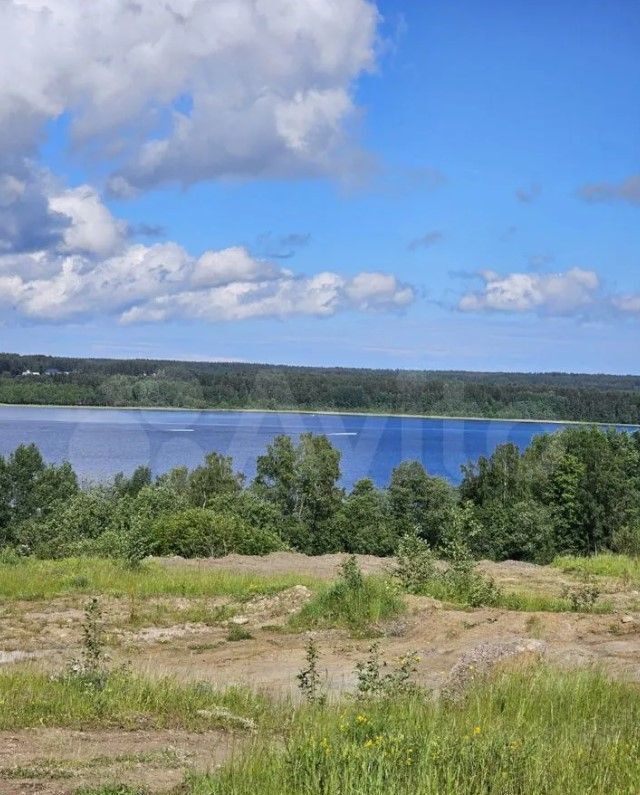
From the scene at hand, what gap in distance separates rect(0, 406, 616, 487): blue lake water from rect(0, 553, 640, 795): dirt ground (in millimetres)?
46129

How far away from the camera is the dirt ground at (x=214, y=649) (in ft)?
20.3

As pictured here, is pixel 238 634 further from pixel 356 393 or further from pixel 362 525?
pixel 356 393

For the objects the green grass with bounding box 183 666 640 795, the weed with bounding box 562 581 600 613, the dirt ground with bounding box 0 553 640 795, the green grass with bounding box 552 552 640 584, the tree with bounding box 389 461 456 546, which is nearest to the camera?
the green grass with bounding box 183 666 640 795

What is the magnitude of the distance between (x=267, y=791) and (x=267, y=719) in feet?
7.90

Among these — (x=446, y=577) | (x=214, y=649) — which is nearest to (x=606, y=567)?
(x=446, y=577)

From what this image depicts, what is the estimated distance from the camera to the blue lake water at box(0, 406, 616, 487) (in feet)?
248

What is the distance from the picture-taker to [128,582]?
1555cm

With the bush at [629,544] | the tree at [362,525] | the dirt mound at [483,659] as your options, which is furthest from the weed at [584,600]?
the tree at [362,525]

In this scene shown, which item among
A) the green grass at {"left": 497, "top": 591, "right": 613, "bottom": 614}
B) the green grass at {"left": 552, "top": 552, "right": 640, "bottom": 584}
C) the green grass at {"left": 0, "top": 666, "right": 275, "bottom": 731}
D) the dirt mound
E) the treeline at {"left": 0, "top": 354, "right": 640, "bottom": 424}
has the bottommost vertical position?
the green grass at {"left": 552, "top": 552, "right": 640, "bottom": 584}

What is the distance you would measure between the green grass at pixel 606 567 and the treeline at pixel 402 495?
19916mm

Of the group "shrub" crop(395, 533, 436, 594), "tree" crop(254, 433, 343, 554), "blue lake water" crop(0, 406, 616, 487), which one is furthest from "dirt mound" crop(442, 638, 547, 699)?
"blue lake water" crop(0, 406, 616, 487)

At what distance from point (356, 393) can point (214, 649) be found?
87312mm

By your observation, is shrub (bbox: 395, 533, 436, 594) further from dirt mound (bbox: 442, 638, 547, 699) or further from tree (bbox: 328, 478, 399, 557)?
tree (bbox: 328, 478, 399, 557)

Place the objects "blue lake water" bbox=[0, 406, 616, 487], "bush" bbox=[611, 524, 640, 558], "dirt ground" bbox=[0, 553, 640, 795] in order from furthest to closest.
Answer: "blue lake water" bbox=[0, 406, 616, 487] < "bush" bbox=[611, 524, 640, 558] < "dirt ground" bbox=[0, 553, 640, 795]
